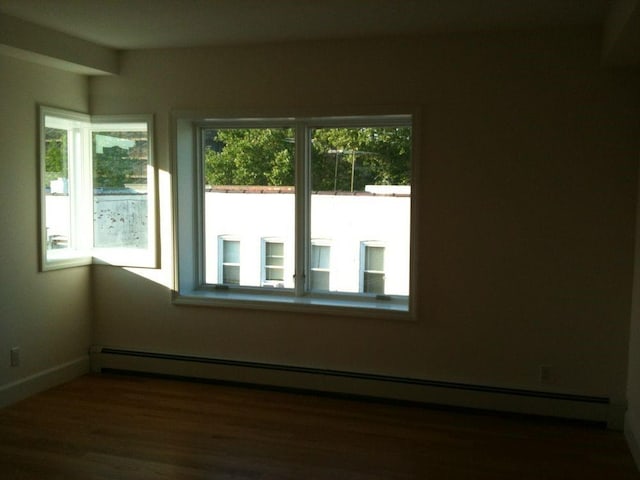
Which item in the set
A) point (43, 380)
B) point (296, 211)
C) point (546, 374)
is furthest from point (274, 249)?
point (546, 374)

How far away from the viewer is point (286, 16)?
386cm

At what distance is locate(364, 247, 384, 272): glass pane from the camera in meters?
4.72

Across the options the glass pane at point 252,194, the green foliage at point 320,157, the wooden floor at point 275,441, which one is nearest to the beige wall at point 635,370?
the wooden floor at point 275,441

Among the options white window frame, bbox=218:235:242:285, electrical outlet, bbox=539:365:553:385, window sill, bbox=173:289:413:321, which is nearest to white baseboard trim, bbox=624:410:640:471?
electrical outlet, bbox=539:365:553:385

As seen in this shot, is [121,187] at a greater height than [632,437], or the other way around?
[121,187]

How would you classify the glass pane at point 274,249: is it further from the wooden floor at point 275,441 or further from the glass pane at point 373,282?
the wooden floor at point 275,441

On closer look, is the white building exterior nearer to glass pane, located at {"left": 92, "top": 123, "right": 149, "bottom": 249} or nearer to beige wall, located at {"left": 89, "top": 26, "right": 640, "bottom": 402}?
beige wall, located at {"left": 89, "top": 26, "right": 640, "bottom": 402}

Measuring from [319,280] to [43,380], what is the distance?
7.05 feet

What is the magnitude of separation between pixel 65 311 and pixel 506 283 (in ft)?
10.7

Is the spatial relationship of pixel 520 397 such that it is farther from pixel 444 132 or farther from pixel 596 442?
pixel 444 132

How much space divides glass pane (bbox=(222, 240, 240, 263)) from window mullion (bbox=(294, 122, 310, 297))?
0.52 meters

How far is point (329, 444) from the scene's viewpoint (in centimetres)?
379

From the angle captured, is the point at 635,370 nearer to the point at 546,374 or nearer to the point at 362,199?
the point at 546,374

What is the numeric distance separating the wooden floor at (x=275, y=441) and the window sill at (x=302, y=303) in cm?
63
